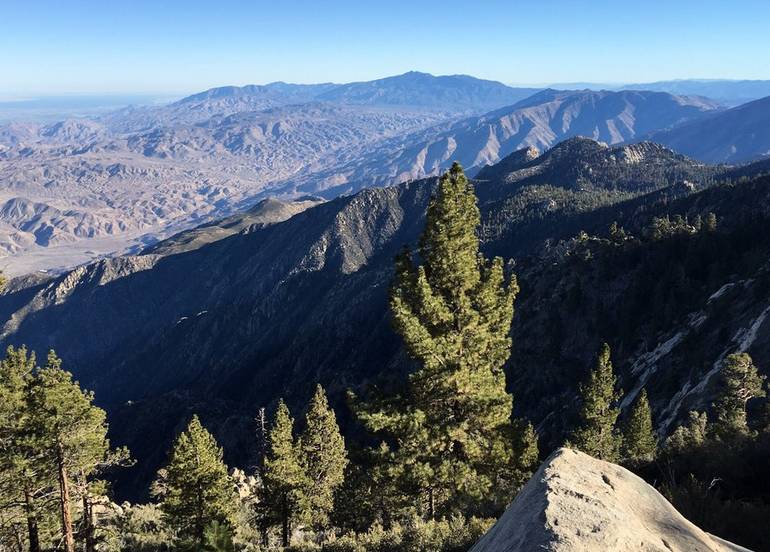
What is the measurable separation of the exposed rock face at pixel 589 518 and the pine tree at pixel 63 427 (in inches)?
780

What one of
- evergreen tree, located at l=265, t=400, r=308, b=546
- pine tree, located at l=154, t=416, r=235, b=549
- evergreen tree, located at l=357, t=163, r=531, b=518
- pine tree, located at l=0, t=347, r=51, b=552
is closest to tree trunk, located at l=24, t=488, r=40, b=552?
pine tree, located at l=0, t=347, r=51, b=552

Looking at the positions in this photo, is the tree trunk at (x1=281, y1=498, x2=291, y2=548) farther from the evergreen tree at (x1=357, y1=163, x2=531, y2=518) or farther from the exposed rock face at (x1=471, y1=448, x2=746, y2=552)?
the exposed rock face at (x1=471, y1=448, x2=746, y2=552)

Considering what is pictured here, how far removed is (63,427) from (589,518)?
2259 centimetres

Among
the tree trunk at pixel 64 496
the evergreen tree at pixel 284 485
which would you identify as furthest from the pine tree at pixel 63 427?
the evergreen tree at pixel 284 485

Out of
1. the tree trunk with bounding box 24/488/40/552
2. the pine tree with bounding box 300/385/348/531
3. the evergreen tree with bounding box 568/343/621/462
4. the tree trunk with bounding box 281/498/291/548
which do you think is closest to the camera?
the tree trunk with bounding box 24/488/40/552

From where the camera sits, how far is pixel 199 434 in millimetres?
34406

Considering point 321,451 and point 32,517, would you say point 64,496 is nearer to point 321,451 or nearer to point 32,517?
point 32,517

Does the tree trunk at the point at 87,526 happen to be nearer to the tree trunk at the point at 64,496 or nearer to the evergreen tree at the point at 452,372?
the tree trunk at the point at 64,496

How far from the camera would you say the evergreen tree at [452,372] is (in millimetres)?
17141

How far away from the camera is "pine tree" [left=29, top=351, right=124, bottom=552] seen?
72.7ft

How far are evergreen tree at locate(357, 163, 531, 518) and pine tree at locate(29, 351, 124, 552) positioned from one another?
14389mm

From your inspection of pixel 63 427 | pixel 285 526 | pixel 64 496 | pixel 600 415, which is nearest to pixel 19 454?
pixel 63 427

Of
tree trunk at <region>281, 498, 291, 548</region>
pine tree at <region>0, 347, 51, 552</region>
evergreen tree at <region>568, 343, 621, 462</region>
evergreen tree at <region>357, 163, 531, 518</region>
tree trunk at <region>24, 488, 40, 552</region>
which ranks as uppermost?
evergreen tree at <region>357, 163, 531, 518</region>

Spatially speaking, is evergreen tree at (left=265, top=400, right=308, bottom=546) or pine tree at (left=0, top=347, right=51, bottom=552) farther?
evergreen tree at (left=265, top=400, right=308, bottom=546)
